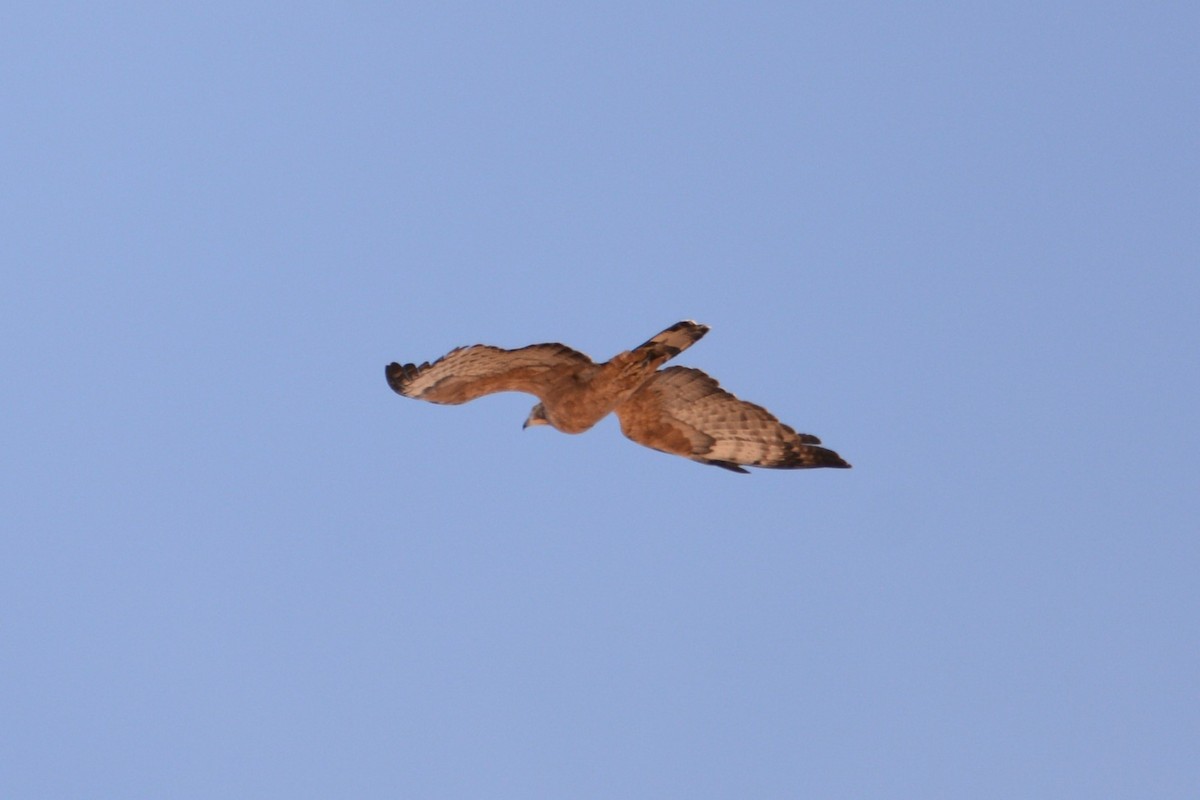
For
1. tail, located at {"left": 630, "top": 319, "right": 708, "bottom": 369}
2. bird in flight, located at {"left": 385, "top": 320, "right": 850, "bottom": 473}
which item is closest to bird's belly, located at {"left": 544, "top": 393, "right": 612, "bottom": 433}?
bird in flight, located at {"left": 385, "top": 320, "right": 850, "bottom": 473}

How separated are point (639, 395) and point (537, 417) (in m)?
0.97

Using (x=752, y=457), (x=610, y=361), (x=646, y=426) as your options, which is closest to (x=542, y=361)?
(x=610, y=361)

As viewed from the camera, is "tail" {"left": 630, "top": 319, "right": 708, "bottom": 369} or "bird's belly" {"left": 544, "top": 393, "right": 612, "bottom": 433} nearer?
"tail" {"left": 630, "top": 319, "right": 708, "bottom": 369}

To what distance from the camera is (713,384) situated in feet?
43.4

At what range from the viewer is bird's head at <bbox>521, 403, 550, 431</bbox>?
1286 cm

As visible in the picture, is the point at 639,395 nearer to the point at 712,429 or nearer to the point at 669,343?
the point at 712,429

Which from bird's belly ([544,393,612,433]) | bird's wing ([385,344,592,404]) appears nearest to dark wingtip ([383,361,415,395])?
bird's wing ([385,344,592,404])

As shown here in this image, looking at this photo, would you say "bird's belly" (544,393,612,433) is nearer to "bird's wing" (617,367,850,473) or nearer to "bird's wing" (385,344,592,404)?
"bird's wing" (385,344,592,404)

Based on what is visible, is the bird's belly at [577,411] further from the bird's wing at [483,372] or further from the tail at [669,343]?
the tail at [669,343]

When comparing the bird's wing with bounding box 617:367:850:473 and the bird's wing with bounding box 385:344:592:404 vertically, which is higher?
the bird's wing with bounding box 385:344:592:404

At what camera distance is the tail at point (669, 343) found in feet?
39.1

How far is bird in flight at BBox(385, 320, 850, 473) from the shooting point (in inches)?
474

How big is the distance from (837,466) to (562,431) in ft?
8.52

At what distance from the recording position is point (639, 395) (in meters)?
13.2
